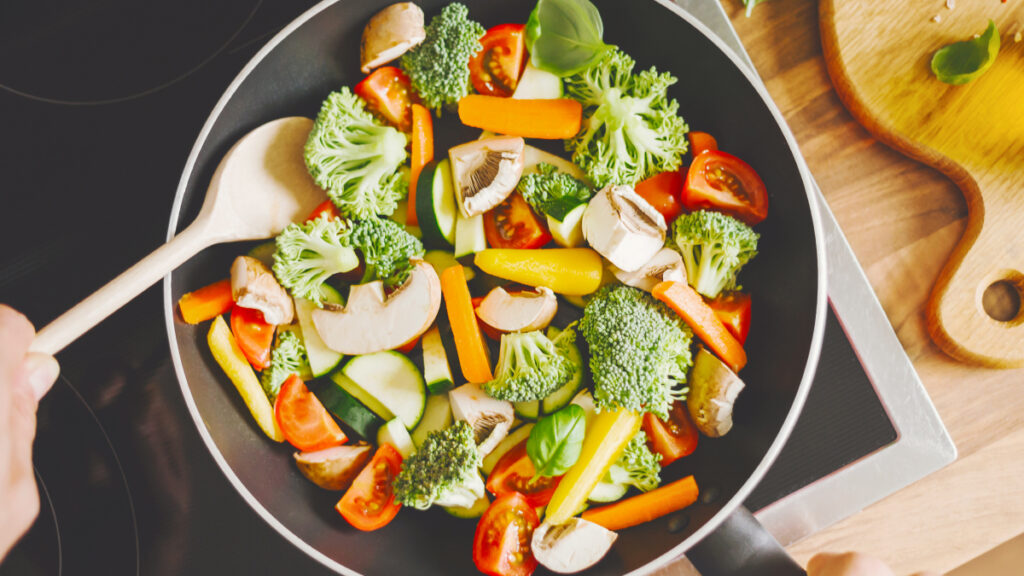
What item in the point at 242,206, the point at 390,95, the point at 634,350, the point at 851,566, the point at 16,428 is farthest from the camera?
the point at 390,95

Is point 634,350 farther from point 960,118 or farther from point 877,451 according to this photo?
point 960,118

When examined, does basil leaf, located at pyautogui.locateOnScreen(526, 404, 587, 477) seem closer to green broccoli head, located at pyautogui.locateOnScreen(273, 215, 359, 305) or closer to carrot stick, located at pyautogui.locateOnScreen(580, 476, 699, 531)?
carrot stick, located at pyautogui.locateOnScreen(580, 476, 699, 531)

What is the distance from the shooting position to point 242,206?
5.24 ft

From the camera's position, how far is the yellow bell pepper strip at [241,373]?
1.61 m

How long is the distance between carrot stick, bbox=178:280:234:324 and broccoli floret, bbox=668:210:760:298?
1172mm

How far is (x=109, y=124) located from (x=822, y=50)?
195 centimetres

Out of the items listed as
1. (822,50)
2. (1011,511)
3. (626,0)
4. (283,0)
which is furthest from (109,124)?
(1011,511)

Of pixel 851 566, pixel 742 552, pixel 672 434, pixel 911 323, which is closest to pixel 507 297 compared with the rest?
pixel 672 434

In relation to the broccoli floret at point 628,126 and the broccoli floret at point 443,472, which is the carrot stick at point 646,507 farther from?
the broccoli floret at point 628,126

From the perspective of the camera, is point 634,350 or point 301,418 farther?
point 301,418

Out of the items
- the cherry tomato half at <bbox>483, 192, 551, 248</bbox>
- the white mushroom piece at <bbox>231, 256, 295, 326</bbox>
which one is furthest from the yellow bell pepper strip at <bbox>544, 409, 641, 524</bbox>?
the white mushroom piece at <bbox>231, 256, 295, 326</bbox>

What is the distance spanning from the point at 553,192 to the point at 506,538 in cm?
88

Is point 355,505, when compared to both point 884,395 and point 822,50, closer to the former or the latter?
point 884,395

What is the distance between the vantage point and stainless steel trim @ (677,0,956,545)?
166 centimetres
